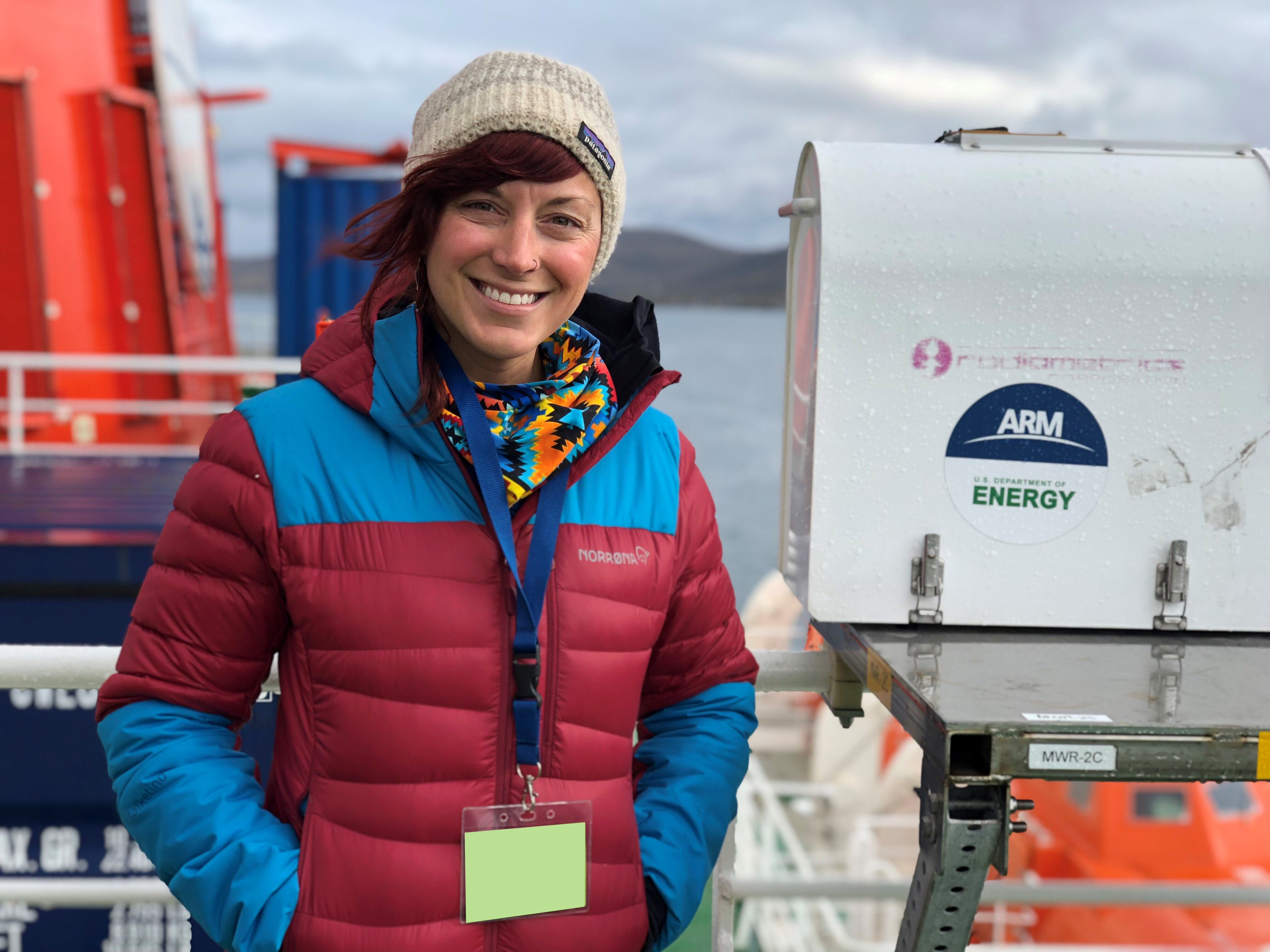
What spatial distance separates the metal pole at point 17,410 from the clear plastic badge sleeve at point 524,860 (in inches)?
231

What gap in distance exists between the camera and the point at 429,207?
1255 mm

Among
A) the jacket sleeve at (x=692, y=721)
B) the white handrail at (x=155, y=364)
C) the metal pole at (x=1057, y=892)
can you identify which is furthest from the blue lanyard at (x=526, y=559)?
the white handrail at (x=155, y=364)

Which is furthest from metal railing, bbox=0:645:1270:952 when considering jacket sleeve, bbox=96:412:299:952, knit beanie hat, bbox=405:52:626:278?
knit beanie hat, bbox=405:52:626:278

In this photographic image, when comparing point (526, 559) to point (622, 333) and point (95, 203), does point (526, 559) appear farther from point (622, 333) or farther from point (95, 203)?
point (95, 203)

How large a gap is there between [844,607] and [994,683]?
1.04 feet

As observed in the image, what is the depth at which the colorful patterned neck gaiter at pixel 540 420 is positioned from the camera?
1265mm

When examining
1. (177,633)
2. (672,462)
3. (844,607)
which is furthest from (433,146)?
(844,607)

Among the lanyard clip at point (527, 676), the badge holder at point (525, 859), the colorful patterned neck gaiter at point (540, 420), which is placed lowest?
the badge holder at point (525, 859)

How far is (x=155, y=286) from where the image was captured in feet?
27.2

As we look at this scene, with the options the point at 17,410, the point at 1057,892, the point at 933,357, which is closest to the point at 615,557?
the point at 933,357

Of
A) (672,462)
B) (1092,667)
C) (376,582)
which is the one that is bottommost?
(1092,667)

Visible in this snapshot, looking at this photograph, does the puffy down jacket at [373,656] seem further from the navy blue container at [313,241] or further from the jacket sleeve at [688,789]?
the navy blue container at [313,241]

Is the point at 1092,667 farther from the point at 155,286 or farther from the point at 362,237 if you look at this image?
the point at 155,286

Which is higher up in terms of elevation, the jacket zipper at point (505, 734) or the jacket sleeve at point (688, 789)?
the jacket zipper at point (505, 734)
